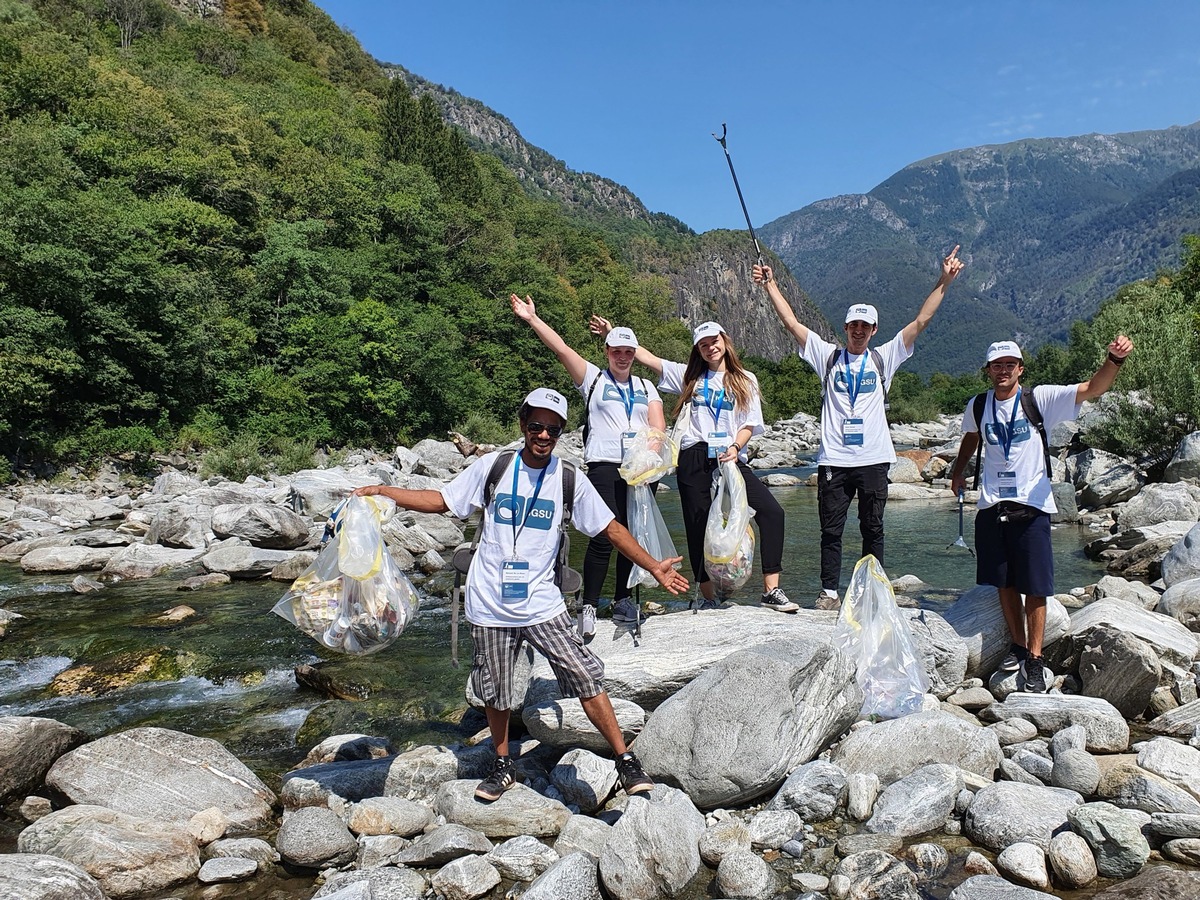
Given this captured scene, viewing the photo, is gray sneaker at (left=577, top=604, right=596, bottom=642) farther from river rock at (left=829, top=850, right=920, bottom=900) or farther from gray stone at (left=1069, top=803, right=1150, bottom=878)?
gray stone at (left=1069, top=803, right=1150, bottom=878)

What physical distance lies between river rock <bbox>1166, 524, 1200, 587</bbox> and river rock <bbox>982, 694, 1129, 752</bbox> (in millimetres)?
4035

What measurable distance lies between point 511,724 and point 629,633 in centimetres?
109

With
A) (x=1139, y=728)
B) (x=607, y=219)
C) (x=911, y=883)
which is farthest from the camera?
(x=607, y=219)

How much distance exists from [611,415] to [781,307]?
1.65 meters

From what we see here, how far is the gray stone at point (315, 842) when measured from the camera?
4055 mm

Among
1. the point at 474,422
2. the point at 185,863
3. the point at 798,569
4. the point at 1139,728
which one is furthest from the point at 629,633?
the point at 474,422

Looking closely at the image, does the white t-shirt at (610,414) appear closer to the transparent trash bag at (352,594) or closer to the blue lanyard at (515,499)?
the blue lanyard at (515,499)

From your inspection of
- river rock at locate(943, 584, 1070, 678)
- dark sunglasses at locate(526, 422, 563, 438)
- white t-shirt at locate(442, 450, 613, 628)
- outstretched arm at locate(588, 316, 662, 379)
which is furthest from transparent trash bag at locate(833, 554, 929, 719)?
dark sunglasses at locate(526, 422, 563, 438)

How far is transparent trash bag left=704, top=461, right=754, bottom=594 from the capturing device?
583 centimetres

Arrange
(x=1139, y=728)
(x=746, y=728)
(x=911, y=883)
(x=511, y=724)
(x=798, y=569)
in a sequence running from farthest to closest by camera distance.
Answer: (x=798, y=569) < (x=511, y=724) < (x=1139, y=728) < (x=746, y=728) < (x=911, y=883)

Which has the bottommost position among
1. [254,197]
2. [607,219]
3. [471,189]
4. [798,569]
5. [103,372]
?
[798,569]

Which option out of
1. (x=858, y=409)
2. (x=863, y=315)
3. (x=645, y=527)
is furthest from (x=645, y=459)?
(x=863, y=315)

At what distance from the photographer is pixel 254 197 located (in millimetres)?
33469

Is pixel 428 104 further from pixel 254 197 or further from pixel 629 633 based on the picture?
pixel 629 633
